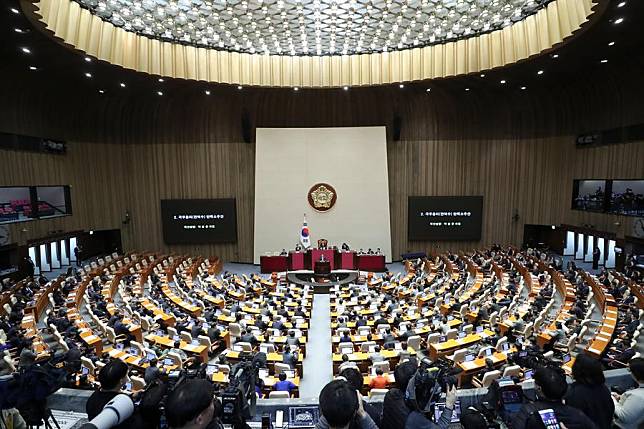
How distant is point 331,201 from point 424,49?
30.5 feet

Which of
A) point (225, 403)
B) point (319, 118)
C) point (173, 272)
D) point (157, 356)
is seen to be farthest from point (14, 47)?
point (225, 403)

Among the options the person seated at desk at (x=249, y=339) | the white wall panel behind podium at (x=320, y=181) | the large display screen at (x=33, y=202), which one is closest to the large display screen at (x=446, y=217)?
the white wall panel behind podium at (x=320, y=181)

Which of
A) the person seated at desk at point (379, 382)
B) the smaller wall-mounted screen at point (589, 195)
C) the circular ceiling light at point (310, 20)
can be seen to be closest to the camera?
the person seated at desk at point (379, 382)

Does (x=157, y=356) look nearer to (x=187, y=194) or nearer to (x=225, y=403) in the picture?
(x=225, y=403)

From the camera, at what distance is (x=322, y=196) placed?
21.6 m

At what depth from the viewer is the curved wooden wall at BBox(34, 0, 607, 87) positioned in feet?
39.9

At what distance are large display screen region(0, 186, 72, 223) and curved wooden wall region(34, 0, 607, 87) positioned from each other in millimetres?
7734

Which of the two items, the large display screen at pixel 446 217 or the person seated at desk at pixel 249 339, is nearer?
the person seated at desk at pixel 249 339

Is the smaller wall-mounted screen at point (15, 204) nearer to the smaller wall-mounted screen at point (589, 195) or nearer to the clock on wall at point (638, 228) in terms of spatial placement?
the clock on wall at point (638, 228)

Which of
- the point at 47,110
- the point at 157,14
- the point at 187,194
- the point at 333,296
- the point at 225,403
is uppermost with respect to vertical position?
the point at 157,14

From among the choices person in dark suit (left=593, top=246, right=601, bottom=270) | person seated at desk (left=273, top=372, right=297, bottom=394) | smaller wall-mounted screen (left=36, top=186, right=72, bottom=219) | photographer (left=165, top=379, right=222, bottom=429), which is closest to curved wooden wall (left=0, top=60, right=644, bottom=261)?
smaller wall-mounted screen (left=36, top=186, right=72, bottom=219)

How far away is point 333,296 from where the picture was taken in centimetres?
1450

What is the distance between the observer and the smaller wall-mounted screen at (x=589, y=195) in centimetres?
1775

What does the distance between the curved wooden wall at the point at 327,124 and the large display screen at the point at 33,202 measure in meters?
0.71
